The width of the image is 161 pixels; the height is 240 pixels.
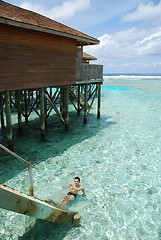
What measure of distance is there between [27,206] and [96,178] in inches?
181

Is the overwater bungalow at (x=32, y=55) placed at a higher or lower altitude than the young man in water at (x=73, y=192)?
higher

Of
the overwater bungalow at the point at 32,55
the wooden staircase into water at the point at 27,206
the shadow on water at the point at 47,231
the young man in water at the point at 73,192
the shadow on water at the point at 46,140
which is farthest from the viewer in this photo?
the shadow on water at the point at 46,140

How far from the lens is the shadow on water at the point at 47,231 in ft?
18.9

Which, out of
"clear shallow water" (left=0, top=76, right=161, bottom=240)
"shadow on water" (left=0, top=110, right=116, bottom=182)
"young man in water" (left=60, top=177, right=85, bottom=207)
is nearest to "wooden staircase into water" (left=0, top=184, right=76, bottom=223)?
"clear shallow water" (left=0, top=76, right=161, bottom=240)

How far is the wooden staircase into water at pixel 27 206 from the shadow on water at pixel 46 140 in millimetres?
3684

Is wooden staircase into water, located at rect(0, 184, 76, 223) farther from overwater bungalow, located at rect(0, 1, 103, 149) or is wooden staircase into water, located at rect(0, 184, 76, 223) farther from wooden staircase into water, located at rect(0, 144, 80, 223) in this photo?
overwater bungalow, located at rect(0, 1, 103, 149)

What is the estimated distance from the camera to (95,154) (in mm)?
11328

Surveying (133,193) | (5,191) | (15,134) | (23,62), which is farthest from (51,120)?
(5,191)

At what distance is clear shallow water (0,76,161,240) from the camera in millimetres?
6100

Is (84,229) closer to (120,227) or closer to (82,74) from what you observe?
(120,227)

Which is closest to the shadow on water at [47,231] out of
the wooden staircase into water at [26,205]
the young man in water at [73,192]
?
the wooden staircase into water at [26,205]

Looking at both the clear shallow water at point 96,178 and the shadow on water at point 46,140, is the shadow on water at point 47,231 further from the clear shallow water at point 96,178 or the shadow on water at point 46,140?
the shadow on water at point 46,140

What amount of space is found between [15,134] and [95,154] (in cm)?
584

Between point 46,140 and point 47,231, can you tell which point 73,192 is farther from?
point 46,140
